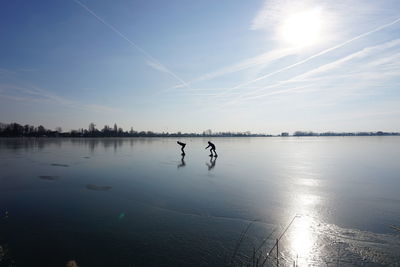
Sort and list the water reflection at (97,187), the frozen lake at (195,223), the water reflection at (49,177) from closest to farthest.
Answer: the frozen lake at (195,223) → the water reflection at (97,187) → the water reflection at (49,177)

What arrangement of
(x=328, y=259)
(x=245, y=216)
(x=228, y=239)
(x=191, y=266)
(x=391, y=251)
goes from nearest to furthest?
(x=191, y=266) → (x=328, y=259) → (x=391, y=251) → (x=228, y=239) → (x=245, y=216)

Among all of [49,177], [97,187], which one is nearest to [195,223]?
[97,187]

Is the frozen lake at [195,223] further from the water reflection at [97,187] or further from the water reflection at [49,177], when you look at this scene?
the water reflection at [49,177]

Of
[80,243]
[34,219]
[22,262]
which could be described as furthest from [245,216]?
[34,219]

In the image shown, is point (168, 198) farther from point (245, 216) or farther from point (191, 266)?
point (191, 266)

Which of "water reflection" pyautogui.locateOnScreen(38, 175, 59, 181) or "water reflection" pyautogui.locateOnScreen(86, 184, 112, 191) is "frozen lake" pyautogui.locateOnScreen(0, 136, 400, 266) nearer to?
"water reflection" pyautogui.locateOnScreen(86, 184, 112, 191)

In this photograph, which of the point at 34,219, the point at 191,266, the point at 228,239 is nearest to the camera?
the point at 191,266

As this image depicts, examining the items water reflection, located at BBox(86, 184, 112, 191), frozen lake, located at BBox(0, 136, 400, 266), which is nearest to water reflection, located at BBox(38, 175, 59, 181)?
frozen lake, located at BBox(0, 136, 400, 266)

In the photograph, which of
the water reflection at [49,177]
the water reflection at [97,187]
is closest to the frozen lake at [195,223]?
the water reflection at [97,187]

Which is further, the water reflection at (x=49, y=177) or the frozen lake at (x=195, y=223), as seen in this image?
the water reflection at (x=49, y=177)

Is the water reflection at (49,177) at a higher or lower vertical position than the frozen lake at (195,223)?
higher

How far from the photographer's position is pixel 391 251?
416cm

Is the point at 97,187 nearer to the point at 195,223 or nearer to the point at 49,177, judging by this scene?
the point at 49,177

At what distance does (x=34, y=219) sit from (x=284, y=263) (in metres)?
5.80
